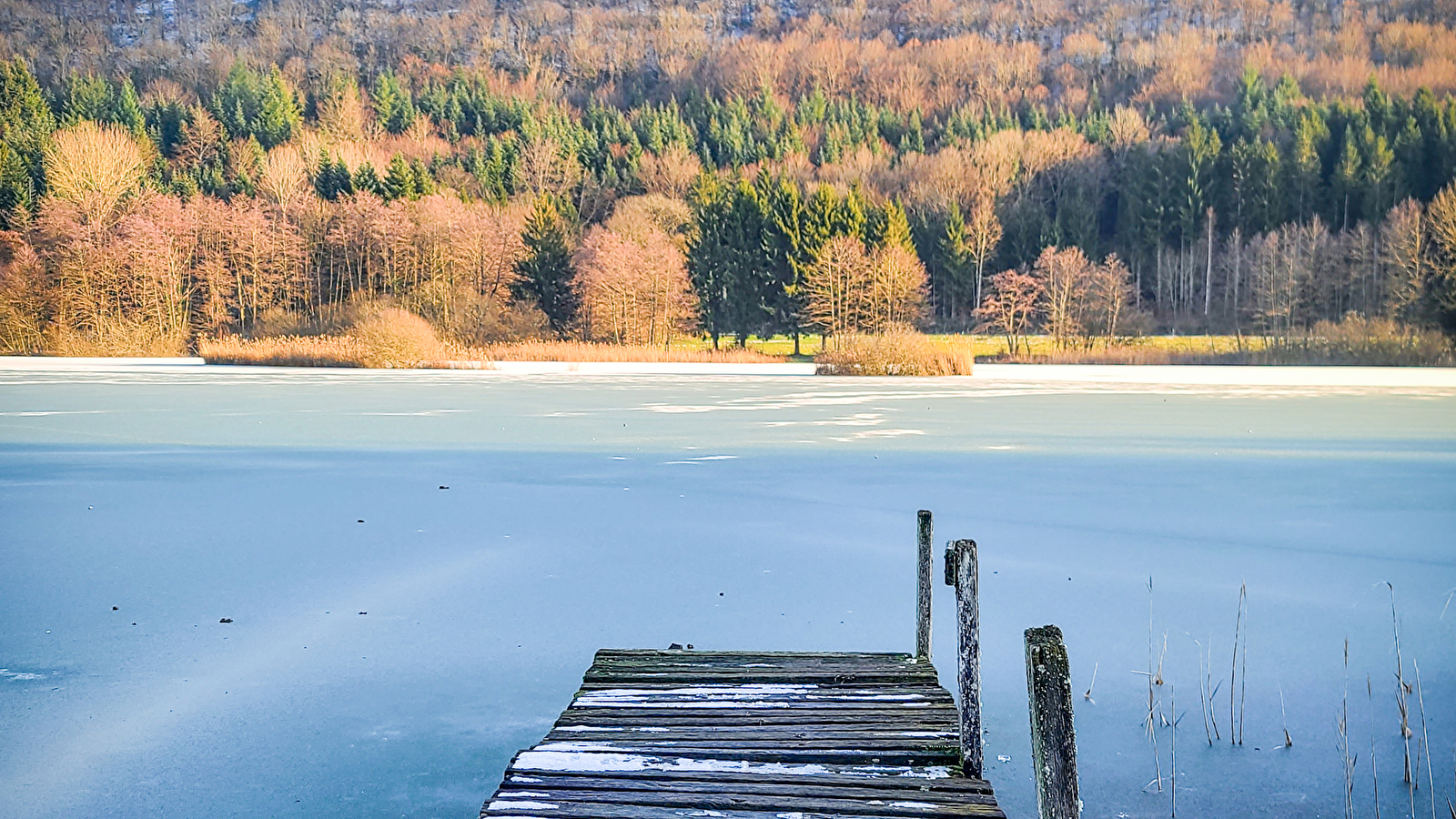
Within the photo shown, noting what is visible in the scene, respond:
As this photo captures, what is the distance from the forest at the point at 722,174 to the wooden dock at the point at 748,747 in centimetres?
3444

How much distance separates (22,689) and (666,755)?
2816 millimetres

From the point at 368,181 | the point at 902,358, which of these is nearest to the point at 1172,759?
the point at 902,358

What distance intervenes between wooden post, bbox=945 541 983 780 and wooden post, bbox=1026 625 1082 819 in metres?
1.28

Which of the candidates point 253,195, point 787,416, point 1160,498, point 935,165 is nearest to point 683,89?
point 935,165

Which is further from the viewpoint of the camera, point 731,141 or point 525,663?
point 731,141

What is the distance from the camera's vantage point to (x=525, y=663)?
16.1 feet

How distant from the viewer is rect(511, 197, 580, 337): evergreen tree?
149 ft

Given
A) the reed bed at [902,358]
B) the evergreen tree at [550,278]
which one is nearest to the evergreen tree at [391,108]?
the evergreen tree at [550,278]

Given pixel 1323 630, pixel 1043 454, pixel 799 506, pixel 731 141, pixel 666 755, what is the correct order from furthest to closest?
pixel 731 141, pixel 1043 454, pixel 799 506, pixel 1323 630, pixel 666 755

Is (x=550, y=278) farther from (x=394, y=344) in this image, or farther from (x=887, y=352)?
(x=887, y=352)

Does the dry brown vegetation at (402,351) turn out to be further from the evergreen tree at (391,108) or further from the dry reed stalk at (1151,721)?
the evergreen tree at (391,108)

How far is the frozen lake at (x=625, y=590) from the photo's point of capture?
156 inches

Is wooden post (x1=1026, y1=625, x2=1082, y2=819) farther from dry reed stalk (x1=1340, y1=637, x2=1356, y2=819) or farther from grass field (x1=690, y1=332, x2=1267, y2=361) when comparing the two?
grass field (x1=690, y1=332, x2=1267, y2=361)

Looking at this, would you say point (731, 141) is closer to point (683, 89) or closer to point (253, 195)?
point (683, 89)
